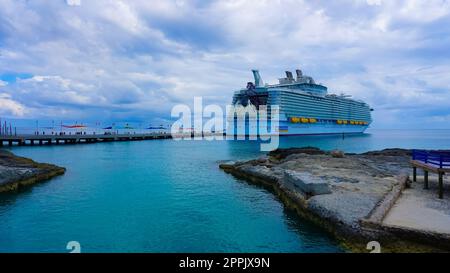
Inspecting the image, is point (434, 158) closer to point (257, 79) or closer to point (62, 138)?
point (62, 138)

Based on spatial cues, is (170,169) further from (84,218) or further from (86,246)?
(86,246)

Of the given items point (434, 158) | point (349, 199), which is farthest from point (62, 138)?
point (434, 158)

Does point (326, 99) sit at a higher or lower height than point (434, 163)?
higher

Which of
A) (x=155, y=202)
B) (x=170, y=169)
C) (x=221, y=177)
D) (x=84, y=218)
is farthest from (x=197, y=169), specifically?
(x=84, y=218)

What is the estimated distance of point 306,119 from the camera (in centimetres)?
9212

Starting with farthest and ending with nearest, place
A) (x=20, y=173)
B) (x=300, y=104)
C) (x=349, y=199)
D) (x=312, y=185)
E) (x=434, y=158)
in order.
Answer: (x=300, y=104)
(x=20, y=173)
(x=312, y=185)
(x=434, y=158)
(x=349, y=199)

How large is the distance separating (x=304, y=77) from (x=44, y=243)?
3918 inches

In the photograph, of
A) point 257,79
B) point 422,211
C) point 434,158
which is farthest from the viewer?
point 257,79

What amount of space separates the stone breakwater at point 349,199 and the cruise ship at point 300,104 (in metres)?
62.5

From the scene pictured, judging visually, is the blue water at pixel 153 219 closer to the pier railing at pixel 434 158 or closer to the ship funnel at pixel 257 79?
the pier railing at pixel 434 158

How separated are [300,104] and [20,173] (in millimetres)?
78881

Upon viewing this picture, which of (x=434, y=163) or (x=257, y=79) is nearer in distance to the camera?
(x=434, y=163)

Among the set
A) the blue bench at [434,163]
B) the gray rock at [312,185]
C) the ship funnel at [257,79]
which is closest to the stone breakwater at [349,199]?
the gray rock at [312,185]

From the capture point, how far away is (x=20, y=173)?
71.4ft
